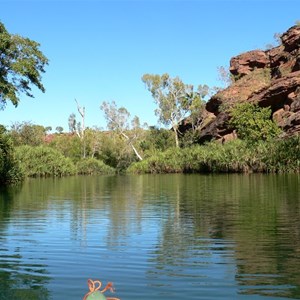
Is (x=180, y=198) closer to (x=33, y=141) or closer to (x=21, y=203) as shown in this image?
(x=21, y=203)

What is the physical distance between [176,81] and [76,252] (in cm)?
5862

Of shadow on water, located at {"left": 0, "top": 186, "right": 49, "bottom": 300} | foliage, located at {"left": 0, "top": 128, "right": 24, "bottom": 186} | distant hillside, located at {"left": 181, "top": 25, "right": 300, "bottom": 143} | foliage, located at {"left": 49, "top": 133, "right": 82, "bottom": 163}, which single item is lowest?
shadow on water, located at {"left": 0, "top": 186, "right": 49, "bottom": 300}

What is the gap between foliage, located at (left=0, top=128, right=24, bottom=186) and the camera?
95.3ft

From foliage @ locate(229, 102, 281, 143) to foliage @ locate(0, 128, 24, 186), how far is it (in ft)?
78.7

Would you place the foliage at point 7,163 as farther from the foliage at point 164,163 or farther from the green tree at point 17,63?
the foliage at point 164,163

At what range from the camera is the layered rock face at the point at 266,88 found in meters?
50.8

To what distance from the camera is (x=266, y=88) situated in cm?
5569

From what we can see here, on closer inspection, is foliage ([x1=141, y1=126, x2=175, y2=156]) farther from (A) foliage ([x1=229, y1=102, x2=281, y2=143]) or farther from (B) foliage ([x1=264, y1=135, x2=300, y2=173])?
(B) foliage ([x1=264, y1=135, x2=300, y2=173])

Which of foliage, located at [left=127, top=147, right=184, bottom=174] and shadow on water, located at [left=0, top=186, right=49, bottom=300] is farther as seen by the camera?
foliage, located at [left=127, top=147, right=184, bottom=174]

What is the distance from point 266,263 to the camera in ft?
24.4

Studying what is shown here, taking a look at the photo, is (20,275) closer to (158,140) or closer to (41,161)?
(41,161)

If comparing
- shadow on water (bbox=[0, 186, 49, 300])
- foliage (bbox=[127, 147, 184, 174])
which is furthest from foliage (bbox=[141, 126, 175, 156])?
shadow on water (bbox=[0, 186, 49, 300])

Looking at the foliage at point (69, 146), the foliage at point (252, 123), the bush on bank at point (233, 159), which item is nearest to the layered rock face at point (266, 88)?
the foliage at point (252, 123)

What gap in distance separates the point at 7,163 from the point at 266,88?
34.4 metres
